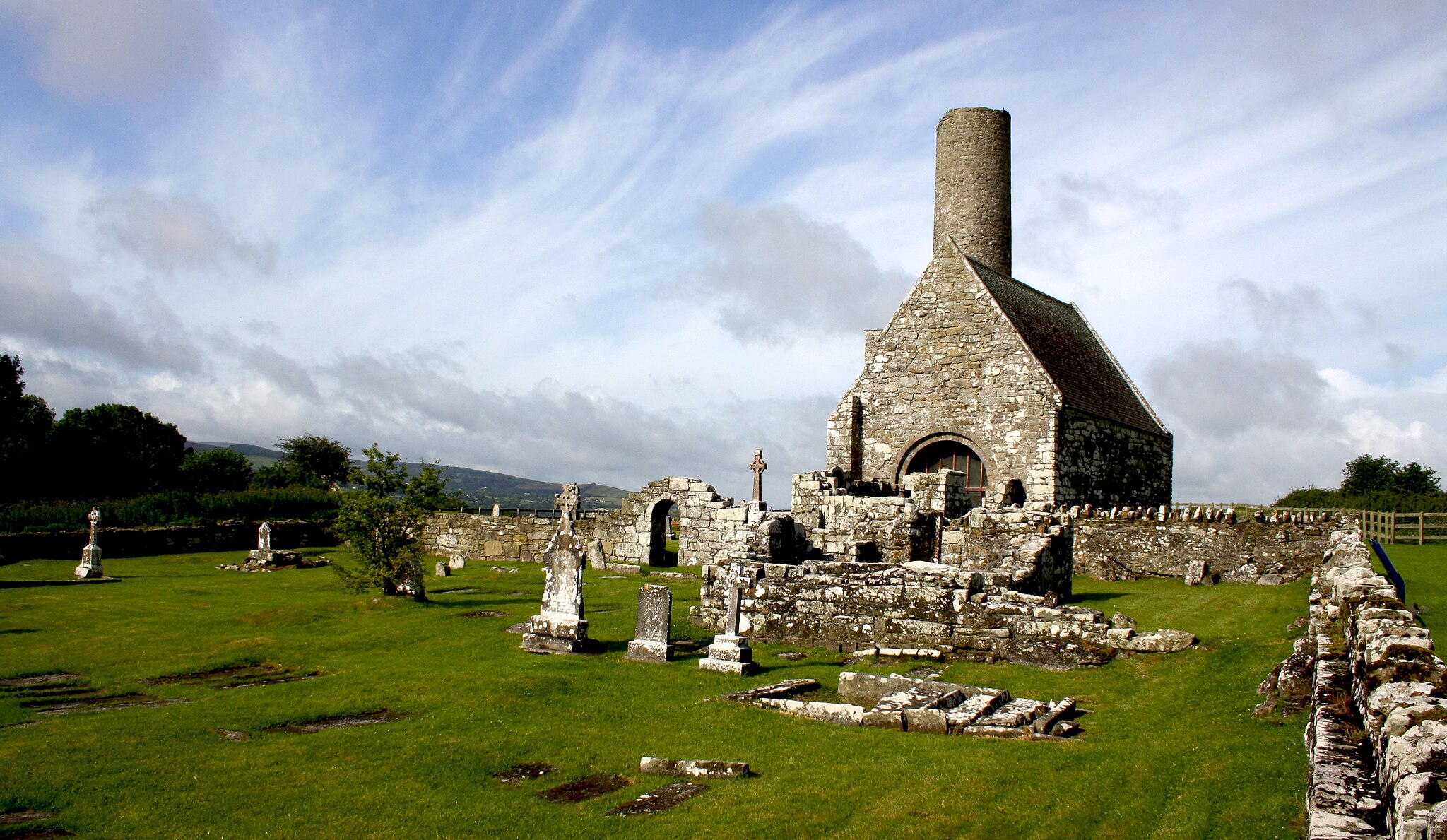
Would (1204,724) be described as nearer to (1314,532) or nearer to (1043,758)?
(1043,758)

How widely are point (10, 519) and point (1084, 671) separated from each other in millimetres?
31499

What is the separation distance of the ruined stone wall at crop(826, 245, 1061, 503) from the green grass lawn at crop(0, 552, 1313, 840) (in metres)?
10.4

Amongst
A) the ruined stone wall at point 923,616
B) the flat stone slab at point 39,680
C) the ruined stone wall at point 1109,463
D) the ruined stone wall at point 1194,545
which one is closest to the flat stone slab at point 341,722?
the flat stone slab at point 39,680

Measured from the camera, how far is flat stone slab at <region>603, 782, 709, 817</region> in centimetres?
658

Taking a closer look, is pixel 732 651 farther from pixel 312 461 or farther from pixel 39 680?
pixel 312 461

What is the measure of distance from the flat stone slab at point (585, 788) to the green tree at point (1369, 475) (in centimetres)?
5130

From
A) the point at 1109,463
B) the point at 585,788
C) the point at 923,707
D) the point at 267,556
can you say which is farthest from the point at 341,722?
the point at 1109,463

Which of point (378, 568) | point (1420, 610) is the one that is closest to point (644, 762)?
point (1420, 610)

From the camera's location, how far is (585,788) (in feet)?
23.5

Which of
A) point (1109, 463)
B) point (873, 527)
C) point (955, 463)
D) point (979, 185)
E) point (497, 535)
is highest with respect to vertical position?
point (979, 185)

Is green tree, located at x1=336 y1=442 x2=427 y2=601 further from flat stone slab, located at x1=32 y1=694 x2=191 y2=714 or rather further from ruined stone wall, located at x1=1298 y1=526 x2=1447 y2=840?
ruined stone wall, located at x1=1298 y1=526 x2=1447 y2=840

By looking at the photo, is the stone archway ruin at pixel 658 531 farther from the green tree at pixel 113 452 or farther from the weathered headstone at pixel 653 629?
the green tree at pixel 113 452

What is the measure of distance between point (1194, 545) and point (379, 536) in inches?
678

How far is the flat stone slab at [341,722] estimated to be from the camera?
8812mm
